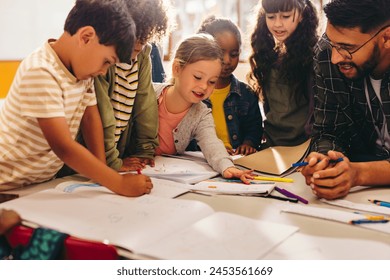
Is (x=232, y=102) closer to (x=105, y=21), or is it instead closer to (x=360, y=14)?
(x=360, y=14)

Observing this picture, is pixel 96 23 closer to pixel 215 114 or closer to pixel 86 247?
pixel 86 247

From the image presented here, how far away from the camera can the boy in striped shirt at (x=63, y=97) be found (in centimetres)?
94

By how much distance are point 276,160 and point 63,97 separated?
0.66 metres

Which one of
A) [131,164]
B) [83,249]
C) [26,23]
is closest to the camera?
[83,249]

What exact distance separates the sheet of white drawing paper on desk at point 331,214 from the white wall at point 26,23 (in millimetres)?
1425

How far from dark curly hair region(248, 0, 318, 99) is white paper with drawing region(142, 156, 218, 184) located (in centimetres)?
63

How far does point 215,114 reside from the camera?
182cm

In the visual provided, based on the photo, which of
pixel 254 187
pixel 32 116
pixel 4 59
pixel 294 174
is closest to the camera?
pixel 32 116

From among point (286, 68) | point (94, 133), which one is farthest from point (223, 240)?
point (286, 68)

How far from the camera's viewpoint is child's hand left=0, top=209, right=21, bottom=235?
2.50 feet

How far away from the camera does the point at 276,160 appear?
1310 millimetres

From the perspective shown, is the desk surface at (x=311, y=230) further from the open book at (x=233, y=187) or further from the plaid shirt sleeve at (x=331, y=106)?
the plaid shirt sleeve at (x=331, y=106)

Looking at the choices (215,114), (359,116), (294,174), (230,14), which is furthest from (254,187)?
(230,14)
